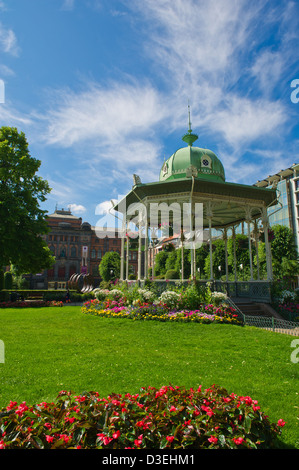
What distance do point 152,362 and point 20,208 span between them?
54.8ft

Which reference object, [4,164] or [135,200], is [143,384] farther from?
[4,164]

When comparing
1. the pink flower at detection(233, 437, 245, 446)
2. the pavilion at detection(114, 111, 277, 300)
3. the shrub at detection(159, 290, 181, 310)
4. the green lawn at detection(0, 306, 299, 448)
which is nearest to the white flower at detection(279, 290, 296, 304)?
the pavilion at detection(114, 111, 277, 300)

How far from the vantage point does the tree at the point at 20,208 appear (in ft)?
61.3

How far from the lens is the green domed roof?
14961mm

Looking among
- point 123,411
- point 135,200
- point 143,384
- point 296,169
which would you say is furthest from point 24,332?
point 296,169

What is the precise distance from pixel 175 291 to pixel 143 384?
7.85 metres

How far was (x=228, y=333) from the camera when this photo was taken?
8516mm

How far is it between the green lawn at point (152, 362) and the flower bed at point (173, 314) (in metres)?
0.95

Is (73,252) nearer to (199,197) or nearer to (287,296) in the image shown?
(199,197)

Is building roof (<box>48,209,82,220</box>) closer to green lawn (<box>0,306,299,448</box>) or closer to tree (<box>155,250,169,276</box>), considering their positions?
tree (<box>155,250,169,276</box>)

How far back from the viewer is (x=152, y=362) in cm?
572

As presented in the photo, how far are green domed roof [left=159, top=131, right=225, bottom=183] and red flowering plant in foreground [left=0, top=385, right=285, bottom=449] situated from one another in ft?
42.4

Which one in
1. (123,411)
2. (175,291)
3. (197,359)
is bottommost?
(197,359)

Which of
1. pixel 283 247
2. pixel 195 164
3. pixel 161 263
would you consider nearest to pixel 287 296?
pixel 195 164
